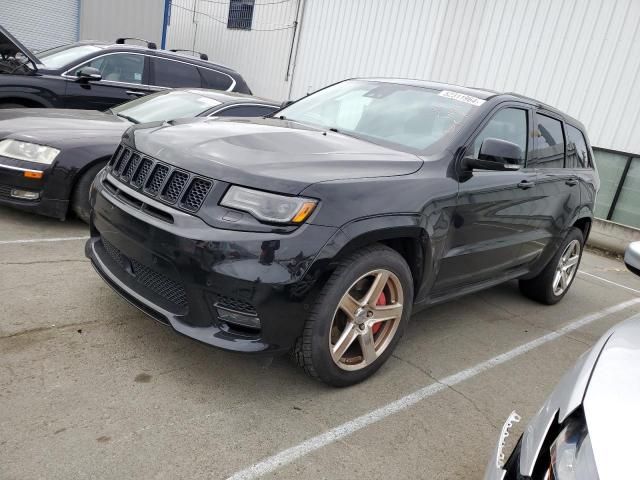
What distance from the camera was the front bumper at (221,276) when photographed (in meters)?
2.36

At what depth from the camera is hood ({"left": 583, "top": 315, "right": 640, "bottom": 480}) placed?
1336 mm

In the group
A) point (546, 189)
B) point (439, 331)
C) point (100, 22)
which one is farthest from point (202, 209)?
point (100, 22)

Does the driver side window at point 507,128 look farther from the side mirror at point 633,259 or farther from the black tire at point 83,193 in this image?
the black tire at point 83,193

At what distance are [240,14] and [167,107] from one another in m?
12.8

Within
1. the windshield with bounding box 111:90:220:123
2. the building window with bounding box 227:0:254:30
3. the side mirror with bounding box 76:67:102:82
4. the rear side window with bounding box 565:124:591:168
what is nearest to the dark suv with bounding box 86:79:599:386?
the rear side window with bounding box 565:124:591:168

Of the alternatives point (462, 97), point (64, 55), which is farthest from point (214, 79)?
point (462, 97)

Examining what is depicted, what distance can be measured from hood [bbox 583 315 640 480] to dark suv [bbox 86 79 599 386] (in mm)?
1204

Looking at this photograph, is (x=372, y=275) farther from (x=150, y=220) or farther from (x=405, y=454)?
(x=150, y=220)

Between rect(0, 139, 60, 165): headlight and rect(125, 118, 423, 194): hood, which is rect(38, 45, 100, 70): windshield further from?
rect(125, 118, 423, 194): hood

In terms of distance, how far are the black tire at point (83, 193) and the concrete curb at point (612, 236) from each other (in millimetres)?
7999

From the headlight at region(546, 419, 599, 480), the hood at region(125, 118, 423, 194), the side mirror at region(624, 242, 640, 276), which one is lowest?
the headlight at region(546, 419, 599, 480)

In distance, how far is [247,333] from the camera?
97.8 inches

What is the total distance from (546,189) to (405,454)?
2594 mm

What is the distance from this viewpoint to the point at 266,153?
2648 mm
